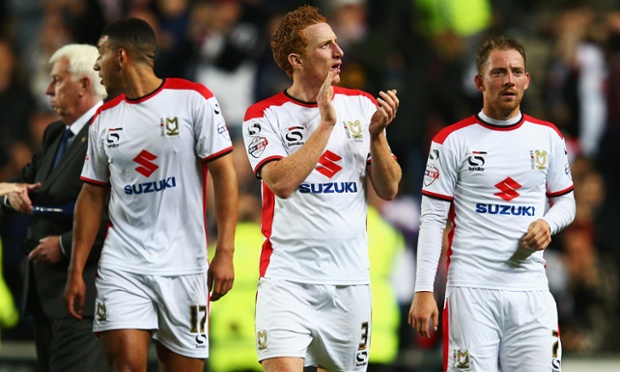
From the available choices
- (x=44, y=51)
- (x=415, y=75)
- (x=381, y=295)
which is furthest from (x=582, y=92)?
(x=44, y=51)

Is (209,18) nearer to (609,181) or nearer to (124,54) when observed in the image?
(609,181)

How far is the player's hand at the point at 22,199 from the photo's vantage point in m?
7.42

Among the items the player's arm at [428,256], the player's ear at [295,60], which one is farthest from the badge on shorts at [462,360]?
the player's ear at [295,60]

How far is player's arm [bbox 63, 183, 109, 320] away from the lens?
22.6 ft

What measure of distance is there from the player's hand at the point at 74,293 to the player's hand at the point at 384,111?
1940mm

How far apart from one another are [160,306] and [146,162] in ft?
2.66

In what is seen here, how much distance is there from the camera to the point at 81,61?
24.9ft

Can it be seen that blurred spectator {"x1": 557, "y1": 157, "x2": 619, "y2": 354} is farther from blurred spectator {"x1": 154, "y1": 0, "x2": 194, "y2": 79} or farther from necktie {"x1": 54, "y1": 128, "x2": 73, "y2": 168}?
necktie {"x1": 54, "y1": 128, "x2": 73, "y2": 168}

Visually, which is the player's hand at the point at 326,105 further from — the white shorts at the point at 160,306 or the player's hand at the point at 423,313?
the white shorts at the point at 160,306

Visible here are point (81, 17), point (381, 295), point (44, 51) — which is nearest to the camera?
point (381, 295)

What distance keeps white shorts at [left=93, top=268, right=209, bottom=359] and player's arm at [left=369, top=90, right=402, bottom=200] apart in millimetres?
1203

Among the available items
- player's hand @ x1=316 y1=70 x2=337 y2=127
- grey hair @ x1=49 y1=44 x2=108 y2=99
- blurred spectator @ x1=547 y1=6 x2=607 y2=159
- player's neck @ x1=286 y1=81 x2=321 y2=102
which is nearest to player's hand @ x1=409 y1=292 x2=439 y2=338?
player's hand @ x1=316 y1=70 x2=337 y2=127

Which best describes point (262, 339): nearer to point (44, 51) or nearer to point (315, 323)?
point (315, 323)

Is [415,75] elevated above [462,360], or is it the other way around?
[415,75]
